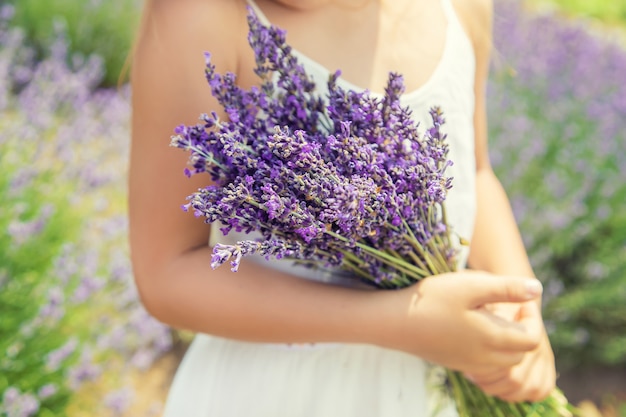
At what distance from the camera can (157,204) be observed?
3.54 feet

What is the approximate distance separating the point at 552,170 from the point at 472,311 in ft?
8.12

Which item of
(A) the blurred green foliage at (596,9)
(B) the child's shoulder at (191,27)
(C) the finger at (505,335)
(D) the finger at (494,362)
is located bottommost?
(A) the blurred green foliage at (596,9)

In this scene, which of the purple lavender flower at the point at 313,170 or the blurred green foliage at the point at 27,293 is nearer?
the purple lavender flower at the point at 313,170

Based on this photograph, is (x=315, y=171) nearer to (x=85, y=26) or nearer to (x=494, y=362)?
(x=494, y=362)

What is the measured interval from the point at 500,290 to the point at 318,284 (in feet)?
0.97

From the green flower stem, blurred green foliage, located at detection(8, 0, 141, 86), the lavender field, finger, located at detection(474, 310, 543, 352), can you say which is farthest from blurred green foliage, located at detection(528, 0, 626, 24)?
the green flower stem

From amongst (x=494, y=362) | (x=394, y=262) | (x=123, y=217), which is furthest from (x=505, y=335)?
(x=123, y=217)

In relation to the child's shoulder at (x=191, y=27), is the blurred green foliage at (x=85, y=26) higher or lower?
lower

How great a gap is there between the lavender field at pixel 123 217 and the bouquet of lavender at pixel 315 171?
52.1 inches

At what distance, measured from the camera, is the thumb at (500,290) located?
1077 mm

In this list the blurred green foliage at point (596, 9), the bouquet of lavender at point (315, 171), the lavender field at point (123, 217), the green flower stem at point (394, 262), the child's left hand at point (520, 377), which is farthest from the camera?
the blurred green foliage at point (596, 9)

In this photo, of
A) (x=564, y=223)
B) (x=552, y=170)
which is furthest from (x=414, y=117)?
(x=552, y=170)

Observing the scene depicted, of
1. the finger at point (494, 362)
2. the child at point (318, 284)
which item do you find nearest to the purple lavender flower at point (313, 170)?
the child at point (318, 284)

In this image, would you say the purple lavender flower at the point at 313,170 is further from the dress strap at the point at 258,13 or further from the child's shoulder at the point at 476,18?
the child's shoulder at the point at 476,18
